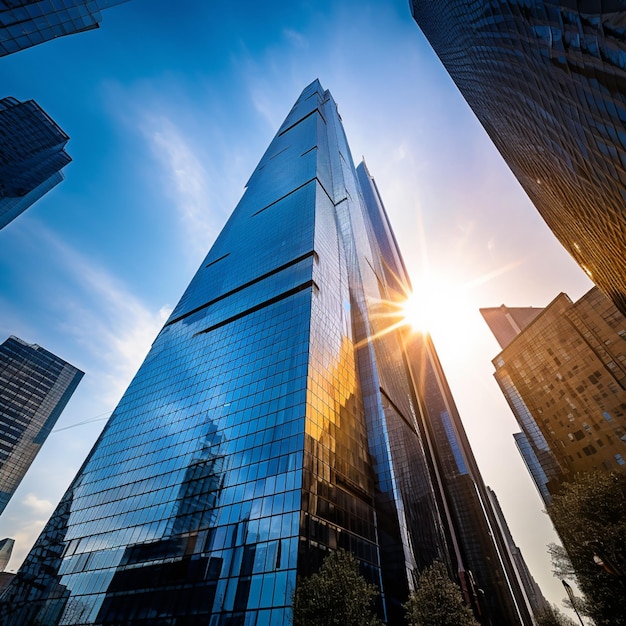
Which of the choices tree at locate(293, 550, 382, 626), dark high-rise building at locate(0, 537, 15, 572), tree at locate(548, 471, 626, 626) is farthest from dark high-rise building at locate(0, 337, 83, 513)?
tree at locate(548, 471, 626, 626)

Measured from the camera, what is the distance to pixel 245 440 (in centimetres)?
3231

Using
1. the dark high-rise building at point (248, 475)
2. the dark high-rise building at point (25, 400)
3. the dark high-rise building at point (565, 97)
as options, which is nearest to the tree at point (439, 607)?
the dark high-rise building at point (248, 475)

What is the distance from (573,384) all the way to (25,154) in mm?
155019

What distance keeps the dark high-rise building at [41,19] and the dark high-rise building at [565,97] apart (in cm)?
3885

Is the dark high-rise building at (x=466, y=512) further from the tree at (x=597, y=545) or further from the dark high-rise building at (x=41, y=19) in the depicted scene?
the dark high-rise building at (x=41, y=19)

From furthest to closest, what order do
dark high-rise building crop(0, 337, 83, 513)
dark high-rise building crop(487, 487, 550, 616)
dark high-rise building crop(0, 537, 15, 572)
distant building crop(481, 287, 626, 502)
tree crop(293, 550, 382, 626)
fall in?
dark high-rise building crop(487, 487, 550, 616)
dark high-rise building crop(0, 537, 15, 572)
dark high-rise building crop(0, 337, 83, 513)
distant building crop(481, 287, 626, 502)
tree crop(293, 550, 382, 626)

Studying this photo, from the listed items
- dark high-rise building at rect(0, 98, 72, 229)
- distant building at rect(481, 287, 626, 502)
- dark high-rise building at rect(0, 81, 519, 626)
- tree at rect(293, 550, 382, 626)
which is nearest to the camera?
tree at rect(293, 550, 382, 626)

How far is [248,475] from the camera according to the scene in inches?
1152

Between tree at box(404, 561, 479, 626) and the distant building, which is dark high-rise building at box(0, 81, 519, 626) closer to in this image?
tree at box(404, 561, 479, 626)

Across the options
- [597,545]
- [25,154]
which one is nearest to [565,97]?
[597,545]

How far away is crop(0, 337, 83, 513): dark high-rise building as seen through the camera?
120000 millimetres

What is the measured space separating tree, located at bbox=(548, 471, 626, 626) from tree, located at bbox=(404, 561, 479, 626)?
1265 cm

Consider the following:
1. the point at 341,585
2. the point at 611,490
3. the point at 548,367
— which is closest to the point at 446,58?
the point at 548,367

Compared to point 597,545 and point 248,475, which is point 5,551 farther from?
point 597,545
